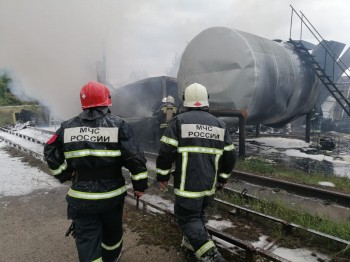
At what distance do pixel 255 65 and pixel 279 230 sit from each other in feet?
12.8

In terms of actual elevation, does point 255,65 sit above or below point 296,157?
above

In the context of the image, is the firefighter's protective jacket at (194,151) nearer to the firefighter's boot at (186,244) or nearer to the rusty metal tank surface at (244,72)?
the firefighter's boot at (186,244)

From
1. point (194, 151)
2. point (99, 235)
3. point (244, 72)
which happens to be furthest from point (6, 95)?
point (194, 151)

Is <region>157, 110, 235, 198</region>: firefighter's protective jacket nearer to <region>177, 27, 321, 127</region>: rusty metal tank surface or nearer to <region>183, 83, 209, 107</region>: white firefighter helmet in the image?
Answer: <region>183, 83, 209, 107</region>: white firefighter helmet

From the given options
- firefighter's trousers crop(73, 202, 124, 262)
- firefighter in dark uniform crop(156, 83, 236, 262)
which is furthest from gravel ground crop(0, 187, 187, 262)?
firefighter in dark uniform crop(156, 83, 236, 262)

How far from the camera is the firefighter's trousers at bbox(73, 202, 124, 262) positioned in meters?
2.45

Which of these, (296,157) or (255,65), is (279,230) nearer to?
(255,65)

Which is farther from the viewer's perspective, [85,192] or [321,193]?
[321,193]

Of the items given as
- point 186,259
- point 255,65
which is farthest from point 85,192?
point 255,65

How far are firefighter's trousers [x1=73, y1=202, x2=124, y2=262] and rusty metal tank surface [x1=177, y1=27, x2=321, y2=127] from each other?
462cm

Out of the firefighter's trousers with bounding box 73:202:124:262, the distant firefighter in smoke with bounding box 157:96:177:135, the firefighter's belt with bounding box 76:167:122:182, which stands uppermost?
the distant firefighter in smoke with bounding box 157:96:177:135

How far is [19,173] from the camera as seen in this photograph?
22.5 ft

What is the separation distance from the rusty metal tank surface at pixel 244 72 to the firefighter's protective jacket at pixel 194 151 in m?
3.86

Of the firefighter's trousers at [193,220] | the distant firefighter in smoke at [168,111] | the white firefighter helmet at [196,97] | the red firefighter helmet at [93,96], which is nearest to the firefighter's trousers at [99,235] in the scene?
the firefighter's trousers at [193,220]
